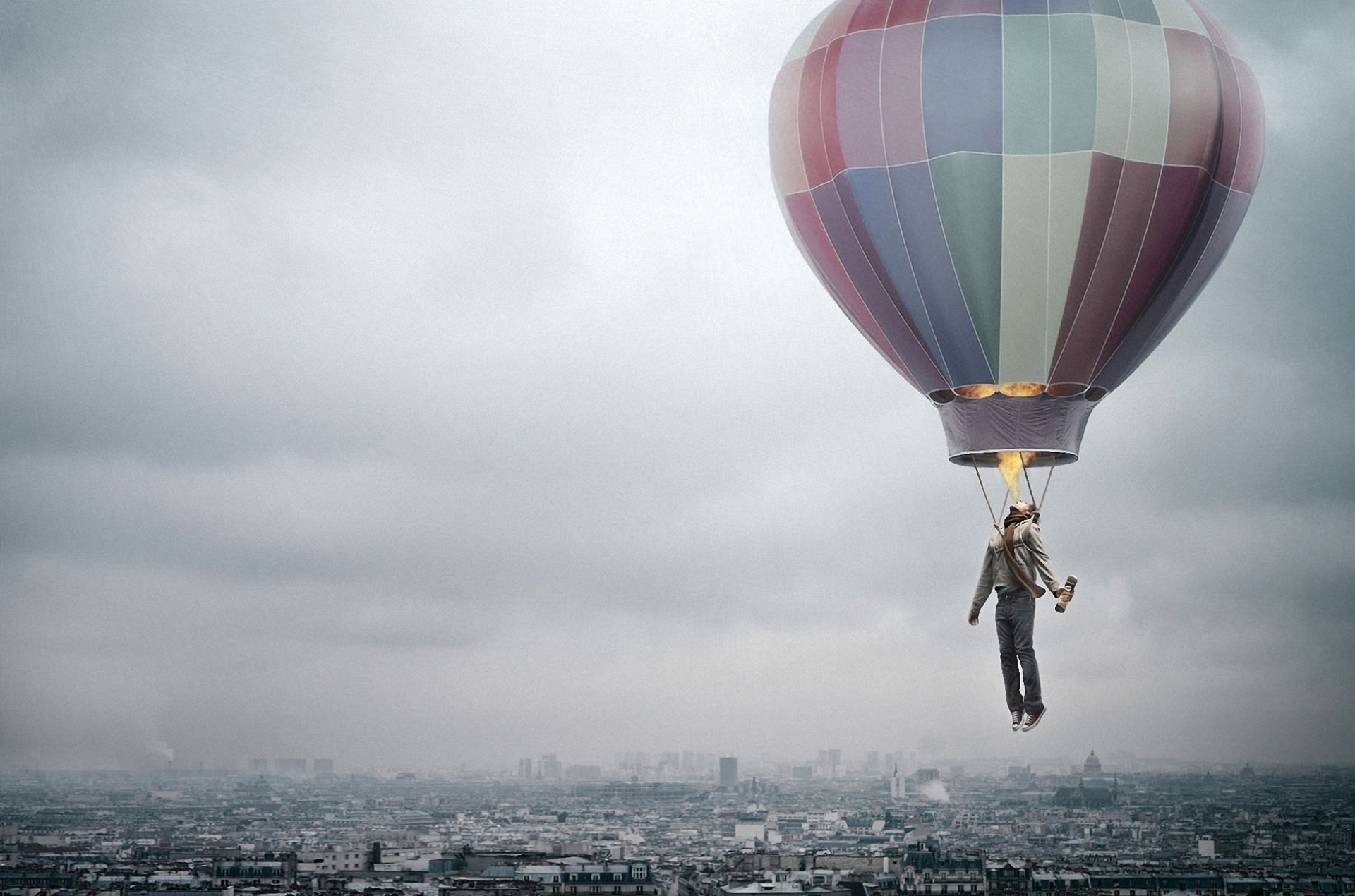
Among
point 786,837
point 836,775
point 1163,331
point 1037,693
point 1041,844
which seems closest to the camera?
point 1037,693

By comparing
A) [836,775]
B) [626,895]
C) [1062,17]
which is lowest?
[626,895]

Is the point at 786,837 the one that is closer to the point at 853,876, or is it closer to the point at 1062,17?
the point at 853,876

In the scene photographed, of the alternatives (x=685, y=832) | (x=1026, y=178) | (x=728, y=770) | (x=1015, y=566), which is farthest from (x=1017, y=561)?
(x=728, y=770)

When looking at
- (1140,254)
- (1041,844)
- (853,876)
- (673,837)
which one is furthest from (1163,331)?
(673,837)

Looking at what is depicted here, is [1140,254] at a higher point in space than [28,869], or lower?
higher

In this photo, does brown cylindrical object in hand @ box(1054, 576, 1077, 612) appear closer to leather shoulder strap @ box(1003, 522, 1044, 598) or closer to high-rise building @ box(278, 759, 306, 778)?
leather shoulder strap @ box(1003, 522, 1044, 598)

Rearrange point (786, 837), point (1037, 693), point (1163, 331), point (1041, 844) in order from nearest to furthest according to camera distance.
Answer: point (1037, 693) < point (1163, 331) < point (1041, 844) < point (786, 837)

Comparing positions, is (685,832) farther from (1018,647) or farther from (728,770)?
(1018,647)
